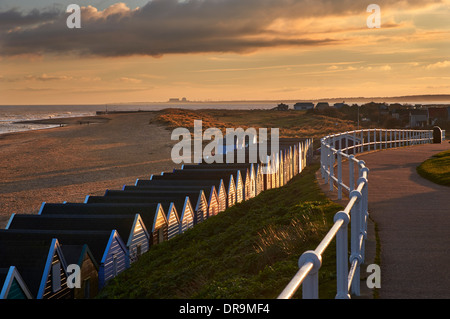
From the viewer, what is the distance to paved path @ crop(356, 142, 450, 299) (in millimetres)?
7434

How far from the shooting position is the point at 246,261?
34.5 feet

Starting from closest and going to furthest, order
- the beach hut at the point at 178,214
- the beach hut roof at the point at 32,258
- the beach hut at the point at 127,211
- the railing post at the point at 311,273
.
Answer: the railing post at the point at 311,273
the beach hut roof at the point at 32,258
the beach hut at the point at 127,211
the beach hut at the point at 178,214

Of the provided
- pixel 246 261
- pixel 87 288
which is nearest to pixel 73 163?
pixel 87 288

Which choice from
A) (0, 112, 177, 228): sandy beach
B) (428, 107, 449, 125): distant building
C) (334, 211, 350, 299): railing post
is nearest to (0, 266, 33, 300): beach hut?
(334, 211, 350, 299): railing post

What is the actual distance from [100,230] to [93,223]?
1.50 ft

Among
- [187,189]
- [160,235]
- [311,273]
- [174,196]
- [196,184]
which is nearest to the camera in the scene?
[311,273]

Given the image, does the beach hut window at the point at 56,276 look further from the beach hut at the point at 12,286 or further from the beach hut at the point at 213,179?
the beach hut at the point at 213,179

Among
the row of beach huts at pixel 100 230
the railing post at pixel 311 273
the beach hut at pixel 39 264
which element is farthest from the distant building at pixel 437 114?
the railing post at pixel 311 273

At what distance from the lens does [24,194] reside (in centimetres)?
4941

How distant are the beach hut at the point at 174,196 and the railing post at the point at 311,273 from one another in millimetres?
22206

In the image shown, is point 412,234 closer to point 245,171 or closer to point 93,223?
point 93,223

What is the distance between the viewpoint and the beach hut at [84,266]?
56.8 ft

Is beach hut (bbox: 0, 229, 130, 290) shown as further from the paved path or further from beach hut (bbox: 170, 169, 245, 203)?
beach hut (bbox: 170, 169, 245, 203)
